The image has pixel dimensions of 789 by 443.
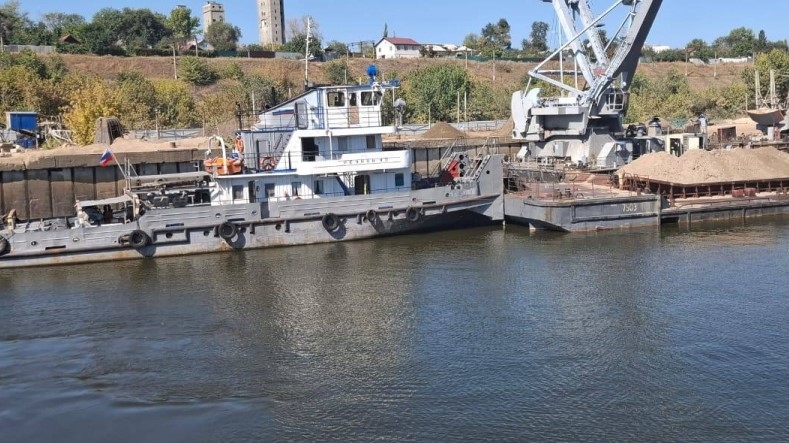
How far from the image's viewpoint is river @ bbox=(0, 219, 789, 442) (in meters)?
12.1

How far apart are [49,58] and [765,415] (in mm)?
65324

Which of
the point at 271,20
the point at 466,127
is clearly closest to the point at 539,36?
the point at 271,20

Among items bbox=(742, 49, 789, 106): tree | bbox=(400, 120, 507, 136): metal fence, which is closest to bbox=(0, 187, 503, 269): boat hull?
bbox=(400, 120, 507, 136): metal fence

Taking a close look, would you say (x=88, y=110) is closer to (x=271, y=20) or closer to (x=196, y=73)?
(x=196, y=73)

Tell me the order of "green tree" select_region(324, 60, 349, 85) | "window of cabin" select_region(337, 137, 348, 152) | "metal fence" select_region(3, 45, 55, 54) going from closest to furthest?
"window of cabin" select_region(337, 137, 348, 152) → "metal fence" select_region(3, 45, 55, 54) → "green tree" select_region(324, 60, 349, 85)

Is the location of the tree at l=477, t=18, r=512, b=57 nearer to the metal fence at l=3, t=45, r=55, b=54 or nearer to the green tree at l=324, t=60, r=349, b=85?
the green tree at l=324, t=60, r=349, b=85

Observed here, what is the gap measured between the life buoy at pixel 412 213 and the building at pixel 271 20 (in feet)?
394

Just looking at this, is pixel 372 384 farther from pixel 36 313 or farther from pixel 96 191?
pixel 96 191

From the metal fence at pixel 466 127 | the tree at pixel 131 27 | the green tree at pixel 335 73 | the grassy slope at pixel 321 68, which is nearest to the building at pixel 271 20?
the tree at pixel 131 27

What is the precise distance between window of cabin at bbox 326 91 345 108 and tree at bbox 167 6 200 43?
7263 cm

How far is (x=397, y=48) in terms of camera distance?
104 m

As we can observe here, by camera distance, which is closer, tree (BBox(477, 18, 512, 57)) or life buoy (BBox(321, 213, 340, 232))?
life buoy (BBox(321, 213, 340, 232))

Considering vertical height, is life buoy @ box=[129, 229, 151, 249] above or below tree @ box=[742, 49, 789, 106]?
→ below

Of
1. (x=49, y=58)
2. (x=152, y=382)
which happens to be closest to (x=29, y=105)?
(x=49, y=58)
